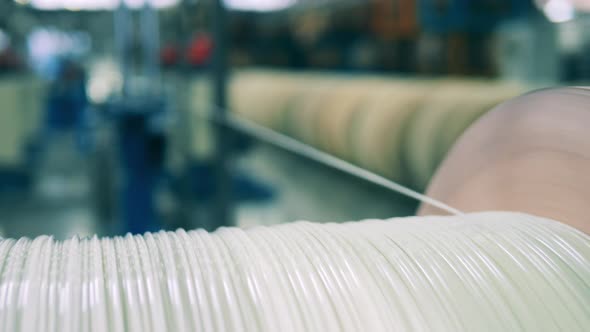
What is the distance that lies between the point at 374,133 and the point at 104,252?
181 centimetres

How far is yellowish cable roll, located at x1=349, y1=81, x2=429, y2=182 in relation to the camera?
80.7 inches

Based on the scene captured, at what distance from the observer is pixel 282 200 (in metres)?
3.50

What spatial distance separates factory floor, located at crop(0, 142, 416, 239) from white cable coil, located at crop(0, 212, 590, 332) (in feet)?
6.60

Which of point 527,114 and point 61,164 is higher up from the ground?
point 527,114

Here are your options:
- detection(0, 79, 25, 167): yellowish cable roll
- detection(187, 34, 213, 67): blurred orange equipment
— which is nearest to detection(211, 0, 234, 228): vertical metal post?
detection(187, 34, 213, 67): blurred orange equipment

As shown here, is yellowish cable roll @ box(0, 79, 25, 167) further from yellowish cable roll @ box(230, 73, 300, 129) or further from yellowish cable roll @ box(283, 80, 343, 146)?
yellowish cable roll @ box(283, 80, 343, 146)

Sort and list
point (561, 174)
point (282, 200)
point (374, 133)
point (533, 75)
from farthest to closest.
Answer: point (282, 200)
point (533, 75)
point (374, 133)
point (561, 174)

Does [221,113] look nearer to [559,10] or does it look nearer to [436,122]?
[436,122]

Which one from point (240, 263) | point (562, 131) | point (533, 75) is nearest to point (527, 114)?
point (562, 131)

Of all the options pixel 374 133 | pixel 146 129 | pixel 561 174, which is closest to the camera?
pixel 561 174

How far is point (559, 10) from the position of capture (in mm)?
2662

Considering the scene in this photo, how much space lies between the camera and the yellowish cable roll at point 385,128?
2.05 meters

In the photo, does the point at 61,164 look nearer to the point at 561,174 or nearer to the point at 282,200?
the point at 282,200

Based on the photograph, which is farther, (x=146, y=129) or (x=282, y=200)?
(x=282, y=200)
